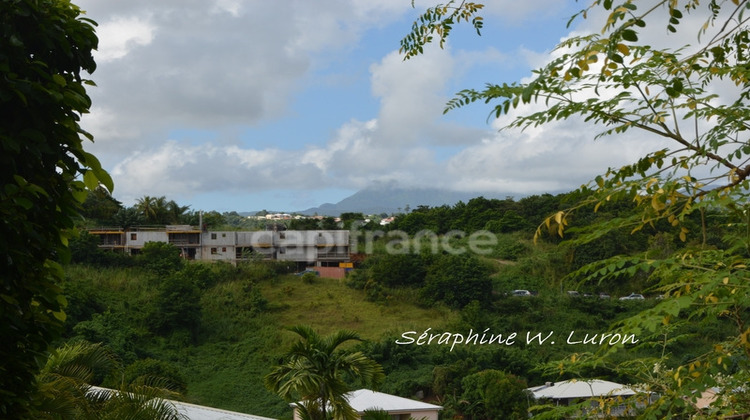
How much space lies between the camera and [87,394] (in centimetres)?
454

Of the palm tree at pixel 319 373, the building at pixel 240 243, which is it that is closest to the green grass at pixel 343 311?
the building at pixel 240 243

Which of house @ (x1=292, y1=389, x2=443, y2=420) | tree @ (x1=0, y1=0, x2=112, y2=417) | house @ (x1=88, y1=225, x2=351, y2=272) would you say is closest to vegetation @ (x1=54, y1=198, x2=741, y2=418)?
house @ (x1=88, y1=225, x2=351, y2=272)

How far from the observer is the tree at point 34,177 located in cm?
195

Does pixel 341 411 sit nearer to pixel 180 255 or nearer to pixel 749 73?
pixel 749 73

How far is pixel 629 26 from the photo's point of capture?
5.24ft

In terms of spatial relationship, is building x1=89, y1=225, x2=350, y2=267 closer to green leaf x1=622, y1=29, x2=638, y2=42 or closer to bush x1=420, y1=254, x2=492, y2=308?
bush x1=420, y1=254, x2=492, y2=308

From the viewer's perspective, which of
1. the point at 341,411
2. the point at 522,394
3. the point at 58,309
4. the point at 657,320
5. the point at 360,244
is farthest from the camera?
the point at 360,244

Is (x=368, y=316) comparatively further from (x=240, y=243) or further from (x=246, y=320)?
(x=240, y=243)

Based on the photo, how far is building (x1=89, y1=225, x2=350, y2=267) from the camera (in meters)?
22.9

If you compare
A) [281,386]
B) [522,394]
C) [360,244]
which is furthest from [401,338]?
[281,386]

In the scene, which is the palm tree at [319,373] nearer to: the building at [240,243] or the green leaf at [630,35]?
the green leaf at [630,35]

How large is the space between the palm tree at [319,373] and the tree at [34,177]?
442 centimetres

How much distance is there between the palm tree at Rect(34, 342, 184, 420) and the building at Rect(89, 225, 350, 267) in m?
18.1

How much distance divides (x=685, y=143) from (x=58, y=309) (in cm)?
179
